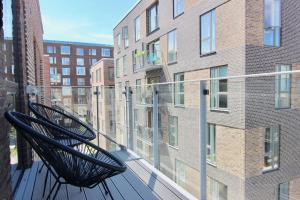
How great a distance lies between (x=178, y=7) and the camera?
10.7 m

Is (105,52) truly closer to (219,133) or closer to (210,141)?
(219,133)

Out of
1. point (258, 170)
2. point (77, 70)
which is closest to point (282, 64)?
point (258, 170)

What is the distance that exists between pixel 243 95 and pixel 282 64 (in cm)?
571

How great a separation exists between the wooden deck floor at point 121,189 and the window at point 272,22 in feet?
21.4

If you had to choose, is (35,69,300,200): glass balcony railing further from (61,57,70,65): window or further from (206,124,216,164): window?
(61,57,70,65): window

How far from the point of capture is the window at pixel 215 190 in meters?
2.46

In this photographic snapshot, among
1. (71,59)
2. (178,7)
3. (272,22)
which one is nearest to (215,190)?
(272,22)

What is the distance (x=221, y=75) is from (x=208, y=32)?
1.77m

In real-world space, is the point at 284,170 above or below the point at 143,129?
below

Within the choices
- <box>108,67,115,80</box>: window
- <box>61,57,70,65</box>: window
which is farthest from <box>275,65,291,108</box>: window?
<box>61,57,70,65</box>: window

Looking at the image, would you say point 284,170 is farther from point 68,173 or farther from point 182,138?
point 68,173

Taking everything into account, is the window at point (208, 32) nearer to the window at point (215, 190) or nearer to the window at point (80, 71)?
the window at point (215, 190)

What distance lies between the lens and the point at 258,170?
127 inches

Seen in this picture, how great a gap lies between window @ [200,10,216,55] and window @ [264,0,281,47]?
5.41 feet
